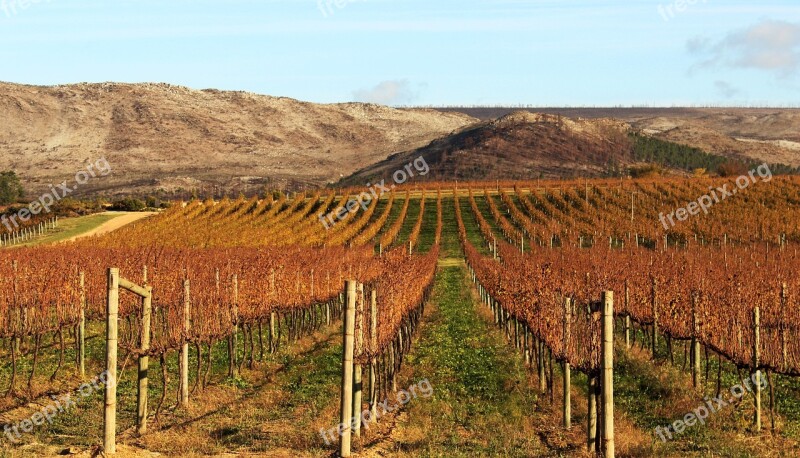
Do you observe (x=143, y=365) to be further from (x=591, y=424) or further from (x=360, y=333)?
(x=591, y=424)

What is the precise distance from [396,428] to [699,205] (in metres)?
61.3

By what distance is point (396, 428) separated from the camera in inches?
552

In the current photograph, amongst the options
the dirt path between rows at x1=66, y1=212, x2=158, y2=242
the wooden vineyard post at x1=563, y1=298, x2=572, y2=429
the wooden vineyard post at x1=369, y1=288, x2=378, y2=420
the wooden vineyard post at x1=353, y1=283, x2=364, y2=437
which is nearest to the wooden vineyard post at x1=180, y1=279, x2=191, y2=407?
the wooden vineyard post at x1=369, y1=288, x2=378, y2=420

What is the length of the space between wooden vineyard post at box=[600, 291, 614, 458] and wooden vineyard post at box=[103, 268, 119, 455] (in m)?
5.93

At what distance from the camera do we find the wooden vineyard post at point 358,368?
43.0 feet

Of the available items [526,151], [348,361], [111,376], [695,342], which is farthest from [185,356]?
[526,151]

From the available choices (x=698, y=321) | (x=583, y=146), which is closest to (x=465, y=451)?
(x=698, y=321)

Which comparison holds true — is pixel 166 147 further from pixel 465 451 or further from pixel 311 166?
pixel 465 451

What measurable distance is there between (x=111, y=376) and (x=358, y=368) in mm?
3577

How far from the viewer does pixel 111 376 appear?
11273 mm

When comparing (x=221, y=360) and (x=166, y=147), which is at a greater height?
(x=166, y=147)

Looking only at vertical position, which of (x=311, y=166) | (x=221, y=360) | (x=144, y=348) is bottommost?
(x=221, y=360)

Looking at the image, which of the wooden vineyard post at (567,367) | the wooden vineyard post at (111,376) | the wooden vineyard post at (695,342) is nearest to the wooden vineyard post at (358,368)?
the wooden vineyard post at (567,367)

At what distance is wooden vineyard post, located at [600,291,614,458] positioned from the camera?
36.4ft
